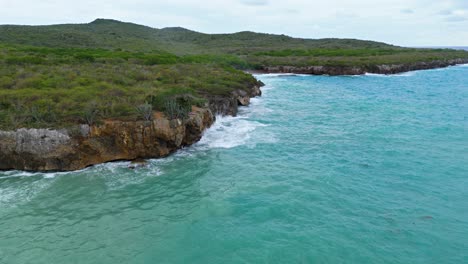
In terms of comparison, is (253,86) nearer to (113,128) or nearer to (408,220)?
(113,128)

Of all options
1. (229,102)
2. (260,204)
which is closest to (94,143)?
(260,204)

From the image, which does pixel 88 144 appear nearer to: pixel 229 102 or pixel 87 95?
pixel 87 95

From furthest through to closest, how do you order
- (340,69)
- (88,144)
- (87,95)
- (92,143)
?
(340,69)
(87,95)
(92,143)
(88,144)

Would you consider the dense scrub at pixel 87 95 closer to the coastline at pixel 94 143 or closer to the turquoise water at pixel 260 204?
the coastline at pixel 94 143

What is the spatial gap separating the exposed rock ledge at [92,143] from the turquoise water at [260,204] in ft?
2.79

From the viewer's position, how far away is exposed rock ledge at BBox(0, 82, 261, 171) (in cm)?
1997

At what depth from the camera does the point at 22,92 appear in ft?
82.8

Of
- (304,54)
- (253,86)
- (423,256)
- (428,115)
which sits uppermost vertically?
(304,54)

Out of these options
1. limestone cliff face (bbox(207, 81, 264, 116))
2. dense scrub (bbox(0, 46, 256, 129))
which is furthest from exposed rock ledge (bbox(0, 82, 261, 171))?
limestone cliff face (bbox(207, 81, 264, 116))

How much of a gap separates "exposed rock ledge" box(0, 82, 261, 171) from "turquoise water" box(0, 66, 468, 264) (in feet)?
2.79

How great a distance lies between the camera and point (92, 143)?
2092cm

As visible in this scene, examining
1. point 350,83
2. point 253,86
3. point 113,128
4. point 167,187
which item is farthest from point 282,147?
point 350,83

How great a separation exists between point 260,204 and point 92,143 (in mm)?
11579

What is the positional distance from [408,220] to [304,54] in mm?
91444
